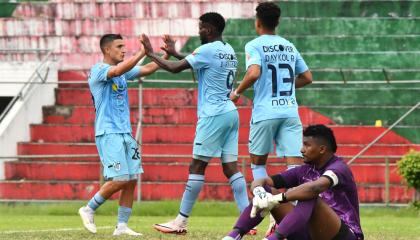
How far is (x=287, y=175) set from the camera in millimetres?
10656

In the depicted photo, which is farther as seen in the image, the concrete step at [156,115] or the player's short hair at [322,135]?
the concrete step at [156,115]

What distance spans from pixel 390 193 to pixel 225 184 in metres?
2.87

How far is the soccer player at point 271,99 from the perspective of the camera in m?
13.0

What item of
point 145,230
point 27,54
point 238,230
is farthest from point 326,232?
point 27,54

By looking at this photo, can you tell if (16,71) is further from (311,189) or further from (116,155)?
(311,189)

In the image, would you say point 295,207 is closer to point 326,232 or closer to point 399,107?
point 326,232

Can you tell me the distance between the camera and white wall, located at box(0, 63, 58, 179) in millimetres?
23953

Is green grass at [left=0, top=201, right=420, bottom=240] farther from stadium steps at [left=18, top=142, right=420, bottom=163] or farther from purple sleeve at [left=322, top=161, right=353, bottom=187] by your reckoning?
purple sleeve at [left=322, top=161, right=353, bottom=187]

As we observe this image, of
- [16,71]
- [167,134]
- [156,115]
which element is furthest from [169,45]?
[16,71]

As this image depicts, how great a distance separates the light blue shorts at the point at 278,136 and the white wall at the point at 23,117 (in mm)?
11013

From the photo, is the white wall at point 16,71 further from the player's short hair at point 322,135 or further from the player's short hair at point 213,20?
the player's short hair at point 322,135

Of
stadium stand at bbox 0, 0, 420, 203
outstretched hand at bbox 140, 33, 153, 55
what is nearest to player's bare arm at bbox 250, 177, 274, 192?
outstretched hand at bbox 140, 33, 153, 55

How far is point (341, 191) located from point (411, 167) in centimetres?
1034

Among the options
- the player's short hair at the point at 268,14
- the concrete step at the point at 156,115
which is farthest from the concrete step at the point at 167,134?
the player's short hair at the point at 268,14
